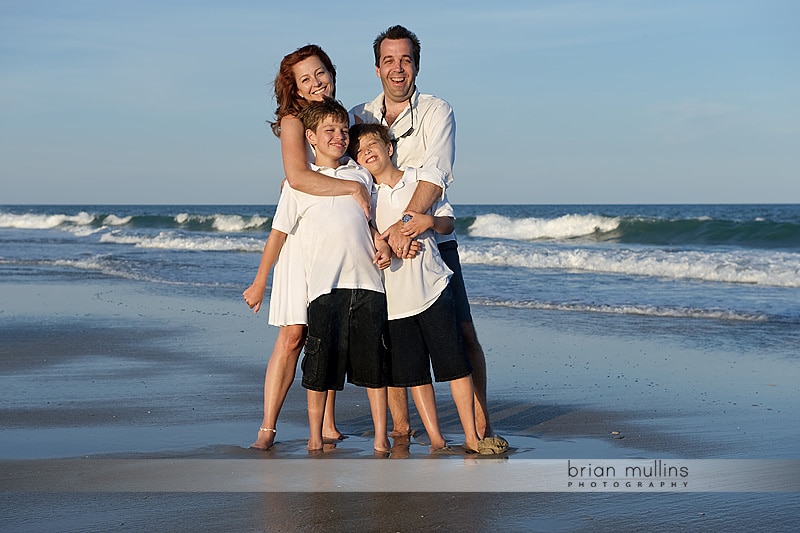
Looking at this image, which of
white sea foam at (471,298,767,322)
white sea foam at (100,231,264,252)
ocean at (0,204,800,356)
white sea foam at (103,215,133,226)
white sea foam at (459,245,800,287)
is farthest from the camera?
white sea foam at (103,215,133,226)

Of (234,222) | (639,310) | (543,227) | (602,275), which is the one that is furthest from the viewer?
(234,222)

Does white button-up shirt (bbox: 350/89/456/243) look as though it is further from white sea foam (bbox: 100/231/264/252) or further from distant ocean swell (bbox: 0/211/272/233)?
distant ocean swell (bbox: 0/211/272/233)

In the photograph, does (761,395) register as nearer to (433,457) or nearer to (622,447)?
(622,447)

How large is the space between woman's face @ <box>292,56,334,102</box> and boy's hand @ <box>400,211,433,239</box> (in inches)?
29.4

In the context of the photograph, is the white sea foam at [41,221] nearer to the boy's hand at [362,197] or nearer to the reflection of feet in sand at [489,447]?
the boy's hand at [362,197]

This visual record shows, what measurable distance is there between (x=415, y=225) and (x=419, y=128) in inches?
22.3

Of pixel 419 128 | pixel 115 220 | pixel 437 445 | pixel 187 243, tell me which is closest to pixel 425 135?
pixel 419 128

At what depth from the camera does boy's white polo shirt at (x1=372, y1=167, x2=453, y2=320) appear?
164 inches

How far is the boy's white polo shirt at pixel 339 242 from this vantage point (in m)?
4.13

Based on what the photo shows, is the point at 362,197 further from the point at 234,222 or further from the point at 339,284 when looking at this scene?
the point at 234,222

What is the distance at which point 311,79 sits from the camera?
170 inches

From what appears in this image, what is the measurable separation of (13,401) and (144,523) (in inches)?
103

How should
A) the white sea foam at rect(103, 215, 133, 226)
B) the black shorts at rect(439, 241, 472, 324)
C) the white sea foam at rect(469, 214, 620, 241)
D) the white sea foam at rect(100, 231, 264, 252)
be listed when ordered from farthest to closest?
the white sea foam at rect(103, 215, 133, 226) → the white sea foam at rect(469, 214, 620, 241) → the white sea foam at rect(100, 231, 264, 252) → the black shorts at rect(439, 241, 472, 324)

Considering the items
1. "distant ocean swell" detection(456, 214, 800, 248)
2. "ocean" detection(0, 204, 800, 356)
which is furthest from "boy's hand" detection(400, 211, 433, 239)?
"distant ocean swell" detection(456, 214, 800, 248)
